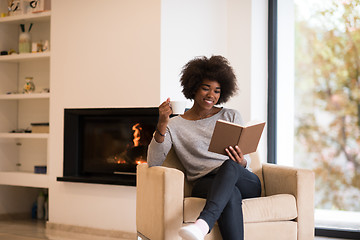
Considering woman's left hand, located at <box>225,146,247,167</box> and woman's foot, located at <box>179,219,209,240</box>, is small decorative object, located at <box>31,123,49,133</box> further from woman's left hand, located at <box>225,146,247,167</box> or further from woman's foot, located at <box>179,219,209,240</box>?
woman's foot, located at <box>179,219,209,240</box>

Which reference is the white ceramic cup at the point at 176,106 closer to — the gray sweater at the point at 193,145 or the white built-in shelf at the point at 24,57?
the gray sweater at the point at 193,145

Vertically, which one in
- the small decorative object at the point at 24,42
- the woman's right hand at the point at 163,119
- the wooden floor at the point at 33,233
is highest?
the small decorative object at the point at 24,42

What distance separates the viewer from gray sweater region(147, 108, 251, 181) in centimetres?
296

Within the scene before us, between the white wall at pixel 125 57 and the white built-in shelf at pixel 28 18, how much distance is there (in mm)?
166

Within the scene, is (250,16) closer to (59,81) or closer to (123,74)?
(123,74)

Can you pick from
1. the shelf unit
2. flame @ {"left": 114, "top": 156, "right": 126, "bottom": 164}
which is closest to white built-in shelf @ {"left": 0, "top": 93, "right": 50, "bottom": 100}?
the shelf unit

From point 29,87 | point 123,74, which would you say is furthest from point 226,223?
point 29,87

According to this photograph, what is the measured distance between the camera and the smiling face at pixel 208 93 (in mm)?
3016

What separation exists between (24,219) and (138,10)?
7.51 ft

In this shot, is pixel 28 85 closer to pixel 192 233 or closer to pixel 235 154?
pixel 235 154

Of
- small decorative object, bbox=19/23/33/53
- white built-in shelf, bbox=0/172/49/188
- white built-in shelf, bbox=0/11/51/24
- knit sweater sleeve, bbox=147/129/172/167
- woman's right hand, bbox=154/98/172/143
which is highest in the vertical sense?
white built-in shelf, bbox=0/11/51/24

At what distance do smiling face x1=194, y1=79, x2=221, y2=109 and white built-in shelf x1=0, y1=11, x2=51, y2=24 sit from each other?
2.16 meters

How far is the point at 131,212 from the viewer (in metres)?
4.10

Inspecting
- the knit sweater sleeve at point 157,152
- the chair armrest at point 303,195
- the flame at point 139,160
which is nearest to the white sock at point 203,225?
the knit sweater sleeve at point 157,152
